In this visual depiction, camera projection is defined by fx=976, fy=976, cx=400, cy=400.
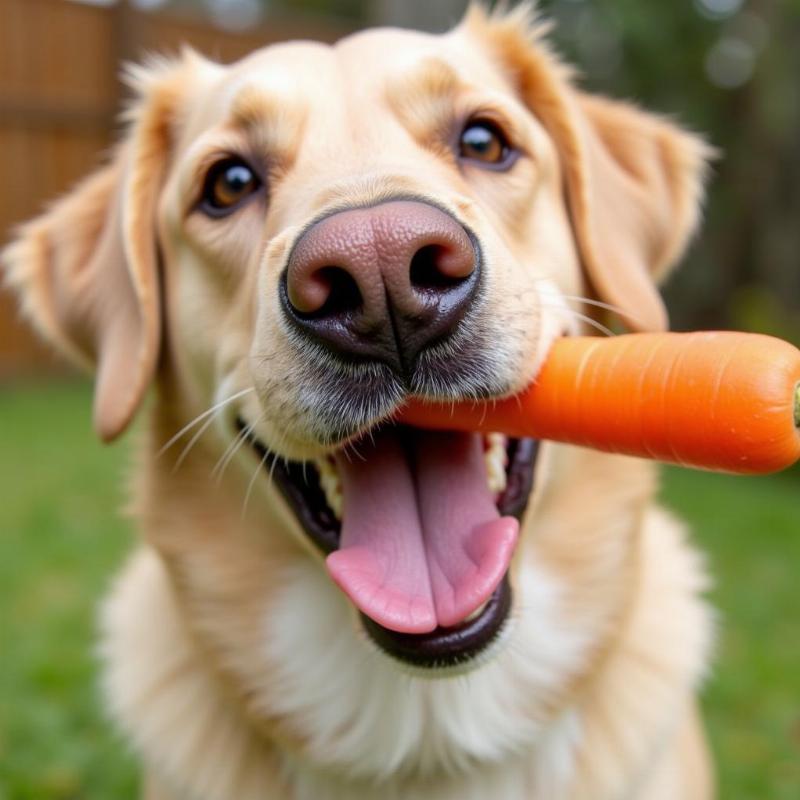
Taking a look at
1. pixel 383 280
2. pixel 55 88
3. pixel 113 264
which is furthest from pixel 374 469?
pixel 55 88

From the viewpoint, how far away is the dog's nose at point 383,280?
1685 millimetres

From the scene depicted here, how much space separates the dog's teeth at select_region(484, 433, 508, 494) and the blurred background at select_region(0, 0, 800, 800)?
2023mm

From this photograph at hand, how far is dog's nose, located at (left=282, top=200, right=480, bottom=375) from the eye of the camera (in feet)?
5.53

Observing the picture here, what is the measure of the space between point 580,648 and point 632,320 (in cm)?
91

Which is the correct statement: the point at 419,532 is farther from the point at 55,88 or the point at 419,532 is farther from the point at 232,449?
the point at 55,88

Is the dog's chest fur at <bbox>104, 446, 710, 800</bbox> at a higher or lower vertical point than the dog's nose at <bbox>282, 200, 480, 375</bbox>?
lower

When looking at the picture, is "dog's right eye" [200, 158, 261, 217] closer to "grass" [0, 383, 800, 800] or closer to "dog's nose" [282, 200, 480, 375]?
"dog's nose" [282, 200, 480, 375]

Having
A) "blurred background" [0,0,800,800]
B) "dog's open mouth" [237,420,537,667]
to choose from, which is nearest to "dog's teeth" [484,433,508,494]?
"dog's open mouth" [237,420,537,667]

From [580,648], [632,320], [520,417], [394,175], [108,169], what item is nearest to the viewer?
[394,175]

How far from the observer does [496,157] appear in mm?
2561

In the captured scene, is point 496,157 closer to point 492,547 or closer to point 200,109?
point 200,109

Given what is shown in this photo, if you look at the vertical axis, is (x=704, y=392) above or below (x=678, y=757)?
above

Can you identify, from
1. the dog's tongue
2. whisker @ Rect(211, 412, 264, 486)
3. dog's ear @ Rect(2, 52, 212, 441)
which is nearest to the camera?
the dog's tongue

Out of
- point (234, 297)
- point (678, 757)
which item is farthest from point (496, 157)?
point (678, 757)
